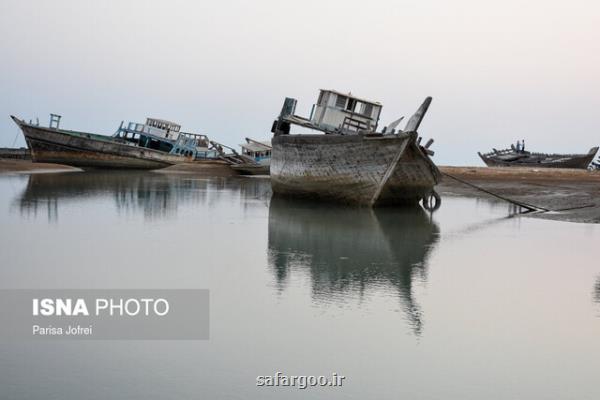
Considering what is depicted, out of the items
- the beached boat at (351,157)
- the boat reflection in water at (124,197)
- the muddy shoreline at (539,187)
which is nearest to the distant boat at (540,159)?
the muddy shoreline at (539,187)

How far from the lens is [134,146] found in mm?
47812

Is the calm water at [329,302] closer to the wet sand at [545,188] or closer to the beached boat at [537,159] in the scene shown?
the wet sand at [545,188]

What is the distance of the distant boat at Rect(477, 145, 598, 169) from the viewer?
52.1 meters

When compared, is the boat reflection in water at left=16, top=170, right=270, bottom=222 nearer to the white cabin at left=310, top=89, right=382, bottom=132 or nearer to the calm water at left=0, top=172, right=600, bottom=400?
the calm water at left=0, top=172, right=600, bottom=400

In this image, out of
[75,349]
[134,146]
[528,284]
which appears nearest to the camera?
[75,349]

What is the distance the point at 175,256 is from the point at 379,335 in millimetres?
5589

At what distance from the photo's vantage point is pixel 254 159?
1937 inches

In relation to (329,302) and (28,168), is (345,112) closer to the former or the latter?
(329,302)

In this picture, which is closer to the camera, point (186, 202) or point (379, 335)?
point (379, 335)

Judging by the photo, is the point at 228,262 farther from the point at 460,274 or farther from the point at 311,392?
the point at 311,392

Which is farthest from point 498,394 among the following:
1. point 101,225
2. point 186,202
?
point 186,202

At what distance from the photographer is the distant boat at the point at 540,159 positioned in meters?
52.1

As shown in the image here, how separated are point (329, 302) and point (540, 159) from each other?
156ft

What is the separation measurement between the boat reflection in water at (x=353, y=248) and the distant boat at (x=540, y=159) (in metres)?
34.2
